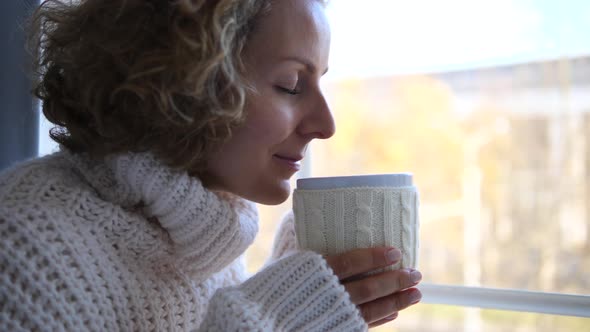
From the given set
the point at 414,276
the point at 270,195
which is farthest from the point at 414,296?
the point at 270,195

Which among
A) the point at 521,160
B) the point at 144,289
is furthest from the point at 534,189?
the point at 144,289

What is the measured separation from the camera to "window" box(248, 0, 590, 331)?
983mm

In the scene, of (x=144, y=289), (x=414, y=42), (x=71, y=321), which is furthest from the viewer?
(x=414, y=42)

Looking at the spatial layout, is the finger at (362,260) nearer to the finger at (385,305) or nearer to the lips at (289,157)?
the finger at (385,305)

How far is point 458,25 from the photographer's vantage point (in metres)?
1.05

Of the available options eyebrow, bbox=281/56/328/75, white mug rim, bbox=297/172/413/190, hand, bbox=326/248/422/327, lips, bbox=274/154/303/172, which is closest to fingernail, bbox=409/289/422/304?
hand, bbox=326/248/422/327

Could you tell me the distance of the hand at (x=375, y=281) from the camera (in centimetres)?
68

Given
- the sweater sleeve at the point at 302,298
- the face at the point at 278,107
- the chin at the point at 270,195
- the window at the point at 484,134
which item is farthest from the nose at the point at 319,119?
the window at the point at 484,134

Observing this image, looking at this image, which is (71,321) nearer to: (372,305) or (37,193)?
(37,193)

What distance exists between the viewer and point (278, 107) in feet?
2.56

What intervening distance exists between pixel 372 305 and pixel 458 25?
2.06 ft

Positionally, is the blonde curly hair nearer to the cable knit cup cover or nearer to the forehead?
the forehead

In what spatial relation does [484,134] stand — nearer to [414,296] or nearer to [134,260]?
[414,296]

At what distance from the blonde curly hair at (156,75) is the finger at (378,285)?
0.93 feet
